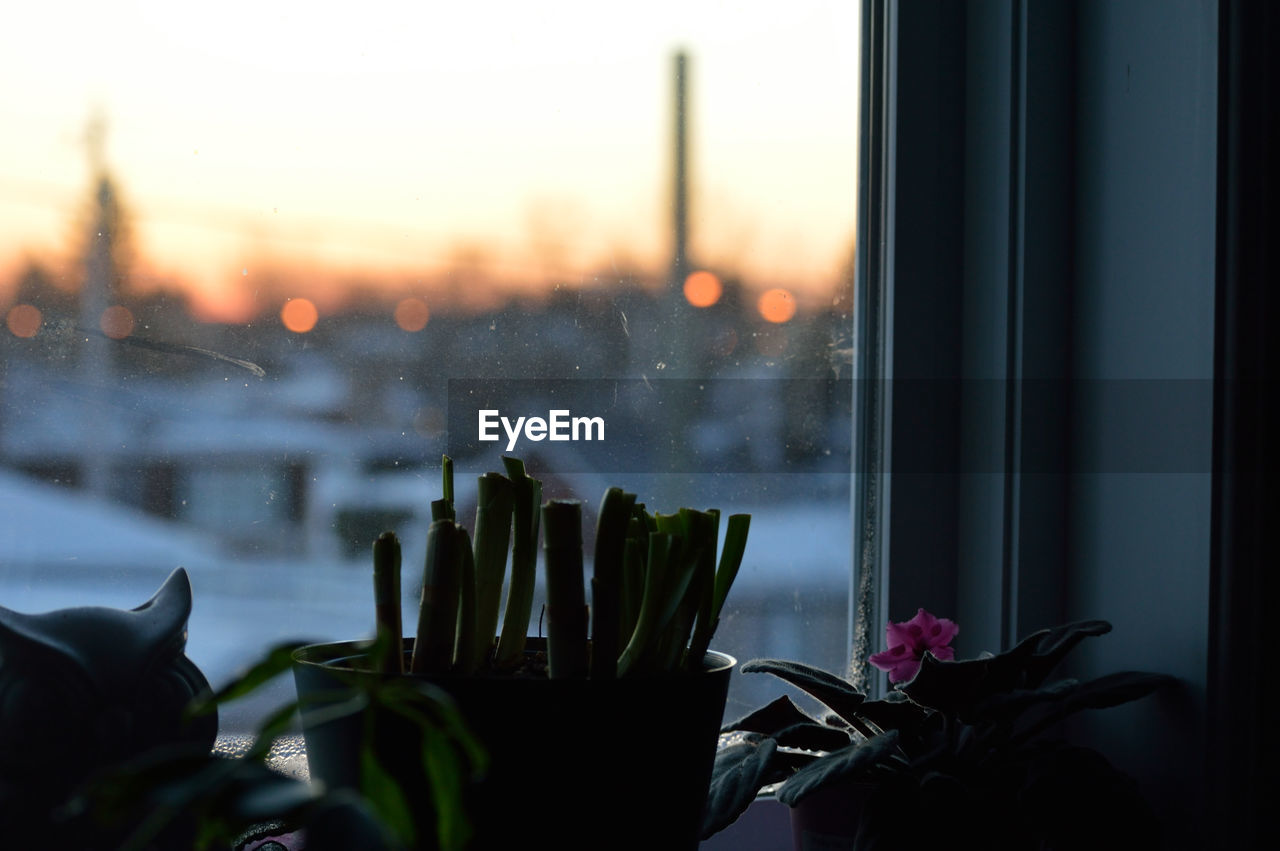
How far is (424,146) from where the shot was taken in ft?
2.82

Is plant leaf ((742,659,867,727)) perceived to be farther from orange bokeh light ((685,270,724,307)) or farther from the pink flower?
orange bokeh light ((685,270,724,307))

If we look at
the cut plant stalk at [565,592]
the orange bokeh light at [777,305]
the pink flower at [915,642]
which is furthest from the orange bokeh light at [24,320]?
the pink flower at [915,642]

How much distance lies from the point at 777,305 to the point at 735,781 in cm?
45

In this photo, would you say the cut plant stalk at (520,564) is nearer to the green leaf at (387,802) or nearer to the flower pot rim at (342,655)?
the flower pot rim at (342,655)

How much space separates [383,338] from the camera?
837mm

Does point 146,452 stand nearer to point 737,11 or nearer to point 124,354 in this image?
point 124,354

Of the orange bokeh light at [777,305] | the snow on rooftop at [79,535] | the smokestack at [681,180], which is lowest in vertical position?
the snow on rooftop at [79,535]

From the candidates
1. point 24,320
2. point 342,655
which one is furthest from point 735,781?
point 24,320

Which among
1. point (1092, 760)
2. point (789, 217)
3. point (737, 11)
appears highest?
point (737, 11)

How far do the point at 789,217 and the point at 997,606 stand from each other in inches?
16.5

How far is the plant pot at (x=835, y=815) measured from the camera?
0.75 meters

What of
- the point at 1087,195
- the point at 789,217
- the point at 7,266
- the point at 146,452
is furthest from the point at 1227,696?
the point at 7,266

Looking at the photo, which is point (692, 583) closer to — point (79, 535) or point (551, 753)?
point (551, 753)

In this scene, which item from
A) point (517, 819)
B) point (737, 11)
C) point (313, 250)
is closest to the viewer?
point (517, 819)
